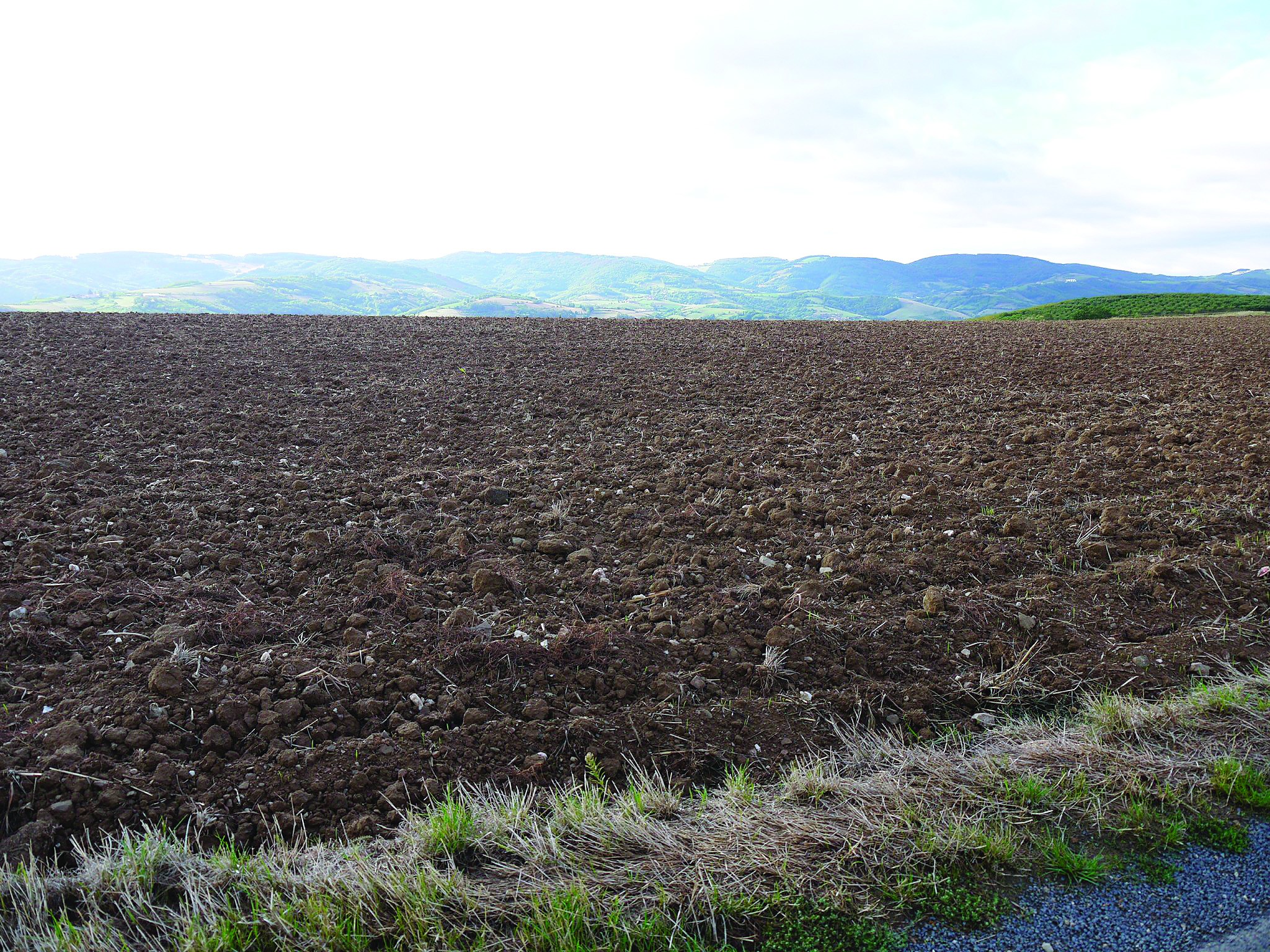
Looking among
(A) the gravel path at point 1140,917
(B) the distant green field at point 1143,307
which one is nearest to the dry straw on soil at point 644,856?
(A) the gravel path at point 1140,917

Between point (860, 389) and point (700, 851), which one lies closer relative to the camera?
point (700, 851)

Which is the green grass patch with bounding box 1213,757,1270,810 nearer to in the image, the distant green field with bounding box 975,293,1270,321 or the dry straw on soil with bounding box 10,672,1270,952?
the dry straw on soil with bounding box 10,672,1270,952

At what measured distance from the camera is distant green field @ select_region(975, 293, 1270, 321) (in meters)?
26.3

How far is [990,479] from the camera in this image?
19.8 ft

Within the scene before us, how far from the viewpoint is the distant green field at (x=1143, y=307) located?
26.3m

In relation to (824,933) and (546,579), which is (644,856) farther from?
(546,579)

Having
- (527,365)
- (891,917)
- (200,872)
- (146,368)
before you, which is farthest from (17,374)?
(891,917)

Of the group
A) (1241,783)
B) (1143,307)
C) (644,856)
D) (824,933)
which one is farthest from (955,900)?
(1143,307)

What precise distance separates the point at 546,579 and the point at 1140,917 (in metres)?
3.20

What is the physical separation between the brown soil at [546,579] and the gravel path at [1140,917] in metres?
1.03

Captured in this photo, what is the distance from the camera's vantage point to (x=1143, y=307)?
1120 inches

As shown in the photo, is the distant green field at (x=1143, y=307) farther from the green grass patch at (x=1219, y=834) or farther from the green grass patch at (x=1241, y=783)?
the green grass patch at (x=1219, y=834)

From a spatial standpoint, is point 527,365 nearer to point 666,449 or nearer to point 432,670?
point 666,449

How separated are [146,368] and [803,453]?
8.82m
